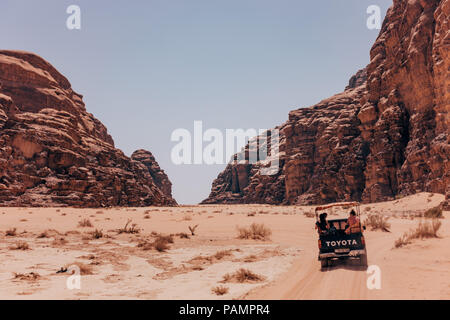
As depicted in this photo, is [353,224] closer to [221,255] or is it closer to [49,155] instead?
[221,255]

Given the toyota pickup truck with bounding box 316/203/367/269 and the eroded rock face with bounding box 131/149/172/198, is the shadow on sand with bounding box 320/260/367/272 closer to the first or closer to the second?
the toyota pickup truck with bounding box 316/203/367/269

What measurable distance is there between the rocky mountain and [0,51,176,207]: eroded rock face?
4728 cm

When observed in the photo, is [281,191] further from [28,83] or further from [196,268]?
[196,268]

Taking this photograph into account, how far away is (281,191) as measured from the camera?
371 feet

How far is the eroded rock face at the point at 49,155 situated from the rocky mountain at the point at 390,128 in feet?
Result: 155

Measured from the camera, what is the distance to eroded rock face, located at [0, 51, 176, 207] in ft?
204

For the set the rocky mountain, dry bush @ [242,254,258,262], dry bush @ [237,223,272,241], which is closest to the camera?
dry bush @ [242,254,258,262]

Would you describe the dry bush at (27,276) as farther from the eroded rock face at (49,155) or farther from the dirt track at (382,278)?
the eroded rock face at (49,155)

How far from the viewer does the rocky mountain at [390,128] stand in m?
43.1

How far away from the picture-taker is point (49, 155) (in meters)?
68.8

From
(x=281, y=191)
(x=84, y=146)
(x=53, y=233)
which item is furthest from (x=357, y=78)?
(x=53, y=233)

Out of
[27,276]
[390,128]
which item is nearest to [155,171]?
[390,128]

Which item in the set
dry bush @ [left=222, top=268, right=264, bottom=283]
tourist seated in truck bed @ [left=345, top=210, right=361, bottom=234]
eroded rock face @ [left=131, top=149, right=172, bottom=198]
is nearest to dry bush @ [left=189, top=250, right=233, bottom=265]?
dry bush @ [left=222, top=268, right=264, bottom=283]
